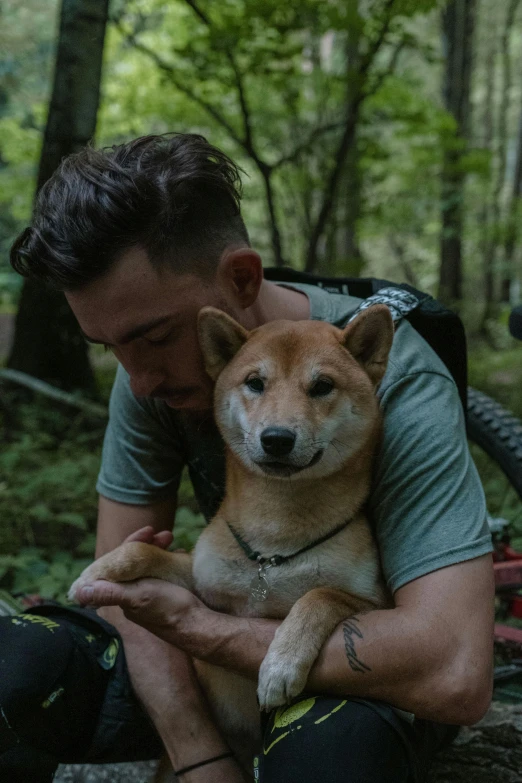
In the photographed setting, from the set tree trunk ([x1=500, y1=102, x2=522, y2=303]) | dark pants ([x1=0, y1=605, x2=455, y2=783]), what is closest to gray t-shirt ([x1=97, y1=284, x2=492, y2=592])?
dark pants ([x1=0, y1=605, x2=455, y2=783])

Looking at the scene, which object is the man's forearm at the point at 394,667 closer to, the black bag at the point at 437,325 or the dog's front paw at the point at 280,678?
the dog's front paw at the point at 280,678

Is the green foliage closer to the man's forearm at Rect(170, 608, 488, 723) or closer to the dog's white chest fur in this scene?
the dog's white chest fur

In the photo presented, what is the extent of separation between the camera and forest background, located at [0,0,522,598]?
4.91m

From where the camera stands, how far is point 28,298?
19.3 ft

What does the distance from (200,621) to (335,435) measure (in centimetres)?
63

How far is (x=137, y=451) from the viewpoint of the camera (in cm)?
248

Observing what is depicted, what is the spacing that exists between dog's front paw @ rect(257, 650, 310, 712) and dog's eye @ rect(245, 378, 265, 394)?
72 cm

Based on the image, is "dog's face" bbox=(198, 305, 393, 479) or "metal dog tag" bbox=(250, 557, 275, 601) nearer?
Result: "dog's face" bbox=(198, 305, 393, 479)

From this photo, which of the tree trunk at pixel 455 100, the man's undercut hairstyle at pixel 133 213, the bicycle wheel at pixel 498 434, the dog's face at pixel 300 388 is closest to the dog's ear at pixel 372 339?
the dog's face at pixel 300 388

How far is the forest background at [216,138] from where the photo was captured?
193 inches

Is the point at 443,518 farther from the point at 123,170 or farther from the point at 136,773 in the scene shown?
the point at 136,773

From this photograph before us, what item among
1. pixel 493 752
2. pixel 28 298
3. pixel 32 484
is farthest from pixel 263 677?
pixel 28 298

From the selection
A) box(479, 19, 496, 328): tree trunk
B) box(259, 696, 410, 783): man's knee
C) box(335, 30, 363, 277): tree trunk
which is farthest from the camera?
box(479, 19, 496, 328): tree trunk

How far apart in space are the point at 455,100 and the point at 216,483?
36.3ft
